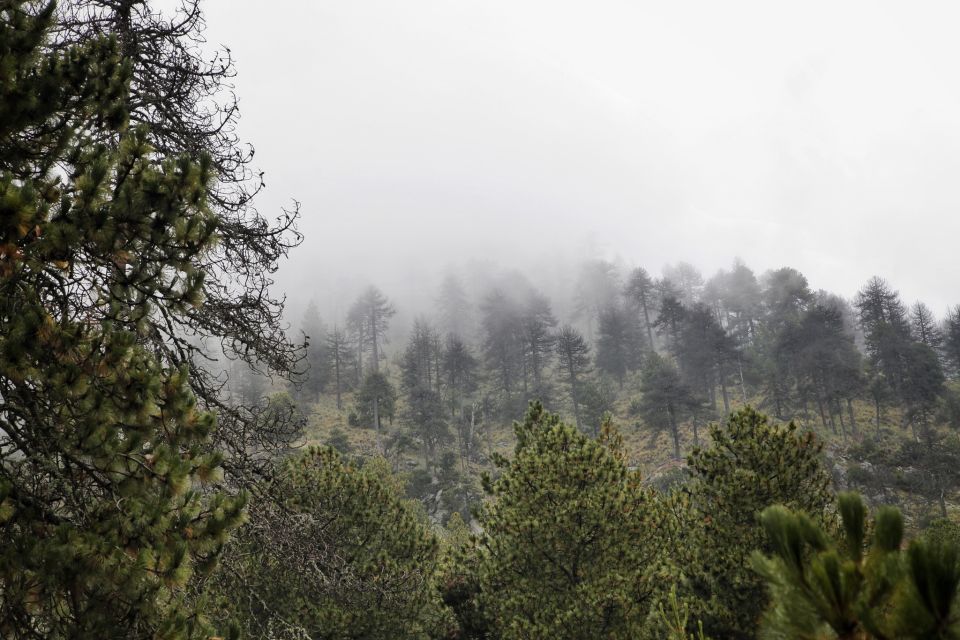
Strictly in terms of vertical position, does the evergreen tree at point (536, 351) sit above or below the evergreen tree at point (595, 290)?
below

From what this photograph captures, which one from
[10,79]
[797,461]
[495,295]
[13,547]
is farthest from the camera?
[495,295]

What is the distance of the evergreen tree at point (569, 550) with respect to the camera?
835cm

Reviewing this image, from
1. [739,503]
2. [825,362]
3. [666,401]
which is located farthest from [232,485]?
[825,362]

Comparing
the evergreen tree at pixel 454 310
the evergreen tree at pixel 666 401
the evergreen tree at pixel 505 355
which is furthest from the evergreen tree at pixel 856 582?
the evergreen tree at pixel 454 310

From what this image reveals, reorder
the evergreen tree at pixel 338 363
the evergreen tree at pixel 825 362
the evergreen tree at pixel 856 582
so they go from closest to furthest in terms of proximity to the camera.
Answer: the evergreen tree at pixel 856 582
the evergreen tree at pixel 825 362
the evergreen tree at pixel 338 363

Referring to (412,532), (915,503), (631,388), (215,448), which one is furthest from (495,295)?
(215,448)

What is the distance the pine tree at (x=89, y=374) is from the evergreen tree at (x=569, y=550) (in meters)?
6.73

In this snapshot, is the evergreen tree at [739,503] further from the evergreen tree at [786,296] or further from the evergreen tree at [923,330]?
the evergreen tree at [923,330]

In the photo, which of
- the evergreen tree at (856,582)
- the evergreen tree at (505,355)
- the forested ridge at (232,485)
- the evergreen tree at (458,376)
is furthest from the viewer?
the evergreen tree at (505,355)

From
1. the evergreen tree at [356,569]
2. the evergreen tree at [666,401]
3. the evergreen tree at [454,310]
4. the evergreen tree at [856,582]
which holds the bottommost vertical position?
the evergreen tree at [356,569]

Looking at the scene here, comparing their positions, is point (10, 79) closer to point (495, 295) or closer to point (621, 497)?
point (621, 497)

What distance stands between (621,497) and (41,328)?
854cm

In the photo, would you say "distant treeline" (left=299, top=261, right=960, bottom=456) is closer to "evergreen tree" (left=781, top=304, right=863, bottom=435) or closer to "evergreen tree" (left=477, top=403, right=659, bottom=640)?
"evergreen tree" (left=781, top=304, right=863, bottom=435)

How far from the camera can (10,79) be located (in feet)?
9.21
